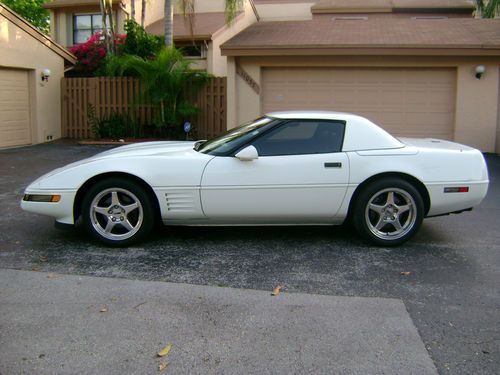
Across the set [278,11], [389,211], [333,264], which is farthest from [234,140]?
[278,11]

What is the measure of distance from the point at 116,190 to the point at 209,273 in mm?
1345

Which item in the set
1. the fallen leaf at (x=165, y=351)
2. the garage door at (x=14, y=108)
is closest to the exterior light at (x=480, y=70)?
the garage door at (x=14, y=108)

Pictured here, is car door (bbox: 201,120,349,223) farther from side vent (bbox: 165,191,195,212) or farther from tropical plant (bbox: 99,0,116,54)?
tropical plant (bbox: 99,0,116,54)

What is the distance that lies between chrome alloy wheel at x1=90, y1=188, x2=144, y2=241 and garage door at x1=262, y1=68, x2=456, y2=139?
9968 millimetres

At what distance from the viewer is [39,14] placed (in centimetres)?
3775

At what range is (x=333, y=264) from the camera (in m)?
5.08

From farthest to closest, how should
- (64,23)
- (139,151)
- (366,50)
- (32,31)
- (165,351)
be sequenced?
(64,23) < (32,31) < (366,50) < (139,151) < (165,351)

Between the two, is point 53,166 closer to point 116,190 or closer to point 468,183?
point 116,190

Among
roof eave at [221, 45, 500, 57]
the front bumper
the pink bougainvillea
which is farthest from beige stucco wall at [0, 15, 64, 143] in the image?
the front bumper

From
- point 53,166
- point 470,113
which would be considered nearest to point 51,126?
point 53,166

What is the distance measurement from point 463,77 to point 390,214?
9.88 m

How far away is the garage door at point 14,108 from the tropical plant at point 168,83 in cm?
266

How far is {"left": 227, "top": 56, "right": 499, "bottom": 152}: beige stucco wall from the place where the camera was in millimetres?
14078

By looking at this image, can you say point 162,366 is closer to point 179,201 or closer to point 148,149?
point 179,201
